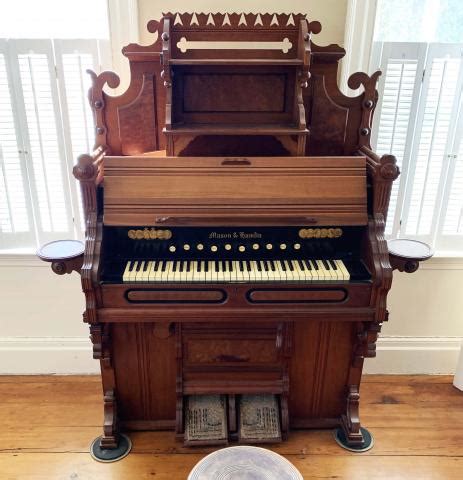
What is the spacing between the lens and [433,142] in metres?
2.47

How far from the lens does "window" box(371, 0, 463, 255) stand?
2.30 m

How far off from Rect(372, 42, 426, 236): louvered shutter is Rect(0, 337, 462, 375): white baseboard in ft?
2.92

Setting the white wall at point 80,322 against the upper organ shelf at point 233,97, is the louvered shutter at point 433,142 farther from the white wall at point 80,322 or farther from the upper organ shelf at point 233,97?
the upper organ shelf at point 233,97

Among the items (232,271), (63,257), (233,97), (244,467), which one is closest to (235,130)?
(233,97)

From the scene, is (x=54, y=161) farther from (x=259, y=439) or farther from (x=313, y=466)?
(x=313, y=466)

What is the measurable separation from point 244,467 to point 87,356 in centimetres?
139

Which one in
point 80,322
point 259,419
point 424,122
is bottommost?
point 259,419

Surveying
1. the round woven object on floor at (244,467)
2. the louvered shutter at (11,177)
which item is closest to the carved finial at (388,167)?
the round woven object on floor at (244,467)

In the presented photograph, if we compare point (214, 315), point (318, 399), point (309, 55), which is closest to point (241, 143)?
point (309, 55)

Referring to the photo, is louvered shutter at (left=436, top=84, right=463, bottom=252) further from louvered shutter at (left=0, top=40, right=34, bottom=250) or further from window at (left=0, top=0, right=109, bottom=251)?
louvered shutter at (left=0, top=40, right=34, bottom=250)

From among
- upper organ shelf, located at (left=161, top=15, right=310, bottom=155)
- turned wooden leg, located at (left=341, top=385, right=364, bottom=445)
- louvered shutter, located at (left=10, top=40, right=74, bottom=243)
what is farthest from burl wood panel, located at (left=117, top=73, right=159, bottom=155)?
turned wooden leg, located at (left=341, top=385, right=364, bottom=445)

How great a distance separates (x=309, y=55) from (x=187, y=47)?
26.1 inches

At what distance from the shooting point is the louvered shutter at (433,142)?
2338mm

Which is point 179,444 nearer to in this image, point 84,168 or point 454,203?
point 84,168
